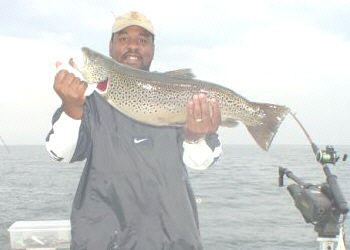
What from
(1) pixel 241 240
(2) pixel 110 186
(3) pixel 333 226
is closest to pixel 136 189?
(2) pixel 110 186

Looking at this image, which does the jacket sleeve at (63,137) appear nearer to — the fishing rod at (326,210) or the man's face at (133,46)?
the man's face at (133,46)

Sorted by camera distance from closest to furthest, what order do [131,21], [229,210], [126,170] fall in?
[126,170], [131,21], [229,210]

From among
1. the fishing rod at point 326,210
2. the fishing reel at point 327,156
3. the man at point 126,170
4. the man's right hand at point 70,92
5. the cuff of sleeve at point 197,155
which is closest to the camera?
the man at point 126,170

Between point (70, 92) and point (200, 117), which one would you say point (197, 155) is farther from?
point (70, 92)

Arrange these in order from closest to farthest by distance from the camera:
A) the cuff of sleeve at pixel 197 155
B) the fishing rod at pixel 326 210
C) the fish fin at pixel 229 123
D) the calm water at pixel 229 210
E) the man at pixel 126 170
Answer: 1. the man at pixel 126 170
2. the cuff of sleeve at pixel 197 155
3. the fish fin at pixel 229 123
4. the fishing rod at pixel 326 210
5. the calm water at pixel 229 210

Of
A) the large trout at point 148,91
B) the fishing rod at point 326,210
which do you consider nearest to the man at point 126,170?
the large trout at point 148,91

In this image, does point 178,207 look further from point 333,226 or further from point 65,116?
point 333,226

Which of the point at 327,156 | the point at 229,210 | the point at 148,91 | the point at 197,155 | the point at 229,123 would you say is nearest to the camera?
the point at 197,155

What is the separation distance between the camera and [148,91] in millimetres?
4199

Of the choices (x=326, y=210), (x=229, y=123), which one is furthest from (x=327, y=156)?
(x=229, y=123)

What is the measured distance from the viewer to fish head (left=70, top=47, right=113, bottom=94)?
4121mm

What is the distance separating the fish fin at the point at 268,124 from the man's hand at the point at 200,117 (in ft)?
1.79

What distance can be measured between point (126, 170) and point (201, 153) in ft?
2.28

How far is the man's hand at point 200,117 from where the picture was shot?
4047 mm
